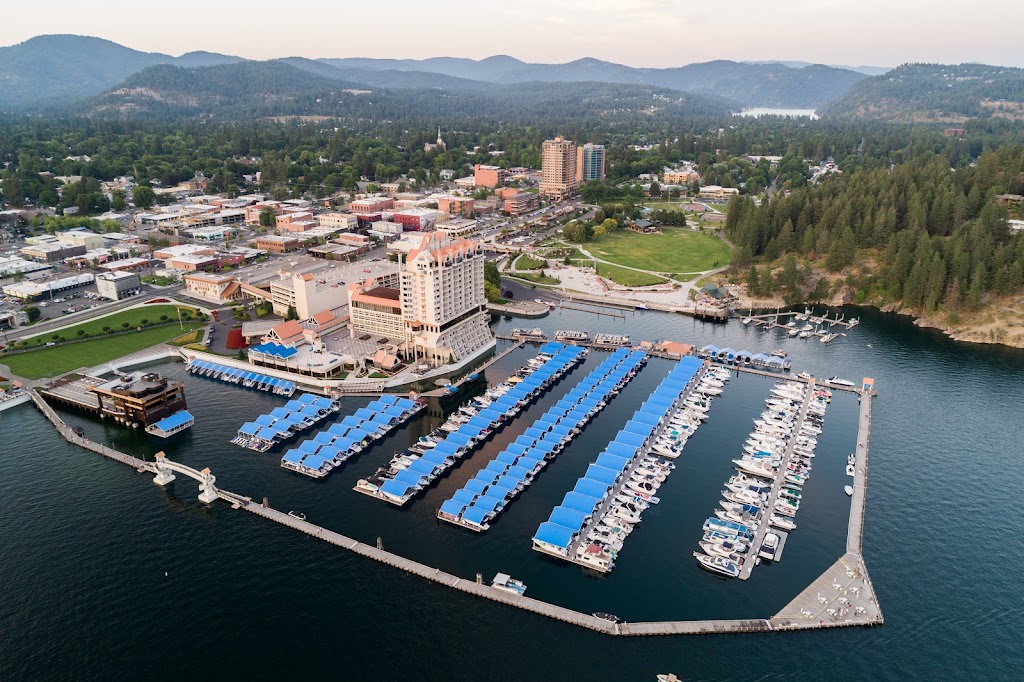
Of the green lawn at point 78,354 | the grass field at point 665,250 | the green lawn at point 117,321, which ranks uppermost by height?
the grass field at point 665,250

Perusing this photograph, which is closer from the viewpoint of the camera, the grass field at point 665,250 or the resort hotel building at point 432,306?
the resort hotel building at point 432,306

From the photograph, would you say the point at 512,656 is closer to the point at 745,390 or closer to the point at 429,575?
the point at 429,575

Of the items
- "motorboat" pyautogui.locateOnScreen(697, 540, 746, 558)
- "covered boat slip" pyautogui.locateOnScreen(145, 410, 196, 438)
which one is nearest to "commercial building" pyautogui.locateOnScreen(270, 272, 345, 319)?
"covered boat slip" pyautogui.locateOnScreen(145, 410, 196, 438)

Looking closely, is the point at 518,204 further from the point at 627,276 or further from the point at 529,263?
the point at 627,276

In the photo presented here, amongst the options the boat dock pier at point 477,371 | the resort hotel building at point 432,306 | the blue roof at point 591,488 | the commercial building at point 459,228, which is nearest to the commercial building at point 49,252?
the commercial building at point 459,228

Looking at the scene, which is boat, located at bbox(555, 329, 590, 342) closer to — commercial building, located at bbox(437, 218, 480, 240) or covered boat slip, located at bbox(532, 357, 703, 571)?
covered boat slip, located at bbox(532, 357, 703, 571)

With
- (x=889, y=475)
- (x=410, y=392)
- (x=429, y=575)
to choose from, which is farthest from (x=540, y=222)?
(x=429, y=575)

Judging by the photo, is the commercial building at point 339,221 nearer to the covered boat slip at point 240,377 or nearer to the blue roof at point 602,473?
the covered boat slip at point 240,377
